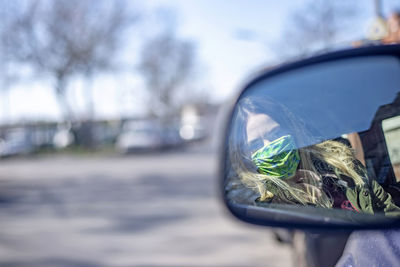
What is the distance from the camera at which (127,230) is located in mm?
5723

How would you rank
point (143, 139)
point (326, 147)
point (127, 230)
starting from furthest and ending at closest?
point (143, 139), point (127, 230), point (326, 147)

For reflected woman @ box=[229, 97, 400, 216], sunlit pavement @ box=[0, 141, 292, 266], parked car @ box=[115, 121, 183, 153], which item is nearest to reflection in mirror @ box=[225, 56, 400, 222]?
reflected woman @ box=[229, 97, 400, 216]

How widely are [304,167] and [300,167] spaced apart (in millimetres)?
13

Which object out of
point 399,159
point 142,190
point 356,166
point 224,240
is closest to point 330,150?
point 356,166

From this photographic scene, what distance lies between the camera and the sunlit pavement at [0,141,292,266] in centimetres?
443

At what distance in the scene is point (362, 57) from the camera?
4.16 feet

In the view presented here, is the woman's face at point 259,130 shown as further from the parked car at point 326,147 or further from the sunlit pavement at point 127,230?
the sunlit pavement at point 127,230

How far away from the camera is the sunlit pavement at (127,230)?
4.43m

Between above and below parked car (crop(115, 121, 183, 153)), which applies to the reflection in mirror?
above

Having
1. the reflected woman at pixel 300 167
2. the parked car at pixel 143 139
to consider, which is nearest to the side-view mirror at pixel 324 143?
the reflected woman at pixel 300 167

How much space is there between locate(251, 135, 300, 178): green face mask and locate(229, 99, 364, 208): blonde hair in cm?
2

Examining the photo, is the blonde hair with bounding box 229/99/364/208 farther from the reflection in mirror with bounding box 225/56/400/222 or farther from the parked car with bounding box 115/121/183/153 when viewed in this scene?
the parked car with bounding box 115/121/183/153

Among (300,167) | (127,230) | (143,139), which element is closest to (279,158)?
(300,167)

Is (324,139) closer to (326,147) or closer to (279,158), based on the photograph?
(326,147)
